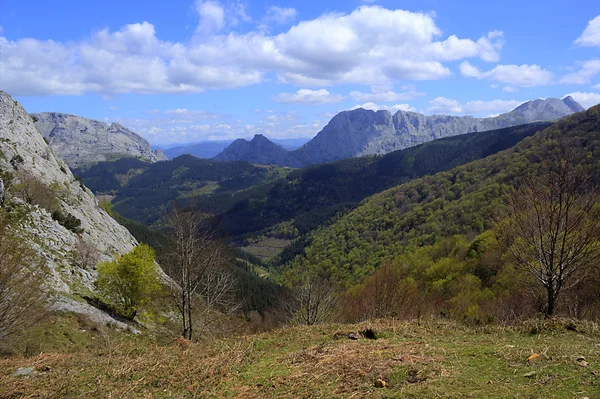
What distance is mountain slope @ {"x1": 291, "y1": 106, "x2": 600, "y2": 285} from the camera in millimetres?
80938

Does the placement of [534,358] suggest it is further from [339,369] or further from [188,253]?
[188,253]

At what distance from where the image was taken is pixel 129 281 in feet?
96.6

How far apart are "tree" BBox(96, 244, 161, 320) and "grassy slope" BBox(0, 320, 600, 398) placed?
21.2m

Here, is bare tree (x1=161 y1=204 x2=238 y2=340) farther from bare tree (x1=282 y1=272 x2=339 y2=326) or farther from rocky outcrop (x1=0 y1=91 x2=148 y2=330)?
rocky outcrop (x1=0 y1=91 x2=148 y2=330)

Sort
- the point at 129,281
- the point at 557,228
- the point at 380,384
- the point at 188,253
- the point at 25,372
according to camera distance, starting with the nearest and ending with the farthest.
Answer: the point at 380,384
the point at 25,372
the point at 557,228
the point at 188,253
the point at 129,281

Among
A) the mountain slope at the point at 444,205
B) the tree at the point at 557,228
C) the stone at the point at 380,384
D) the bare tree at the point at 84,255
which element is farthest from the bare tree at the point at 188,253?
the mountain slope at the point at 444,205

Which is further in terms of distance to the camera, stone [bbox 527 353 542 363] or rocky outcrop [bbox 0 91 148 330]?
rocky outcrop [bbox 0 91 148 330]

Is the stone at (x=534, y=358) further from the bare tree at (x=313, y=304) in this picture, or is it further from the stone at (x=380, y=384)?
the bare tree at (x=313, y=304)

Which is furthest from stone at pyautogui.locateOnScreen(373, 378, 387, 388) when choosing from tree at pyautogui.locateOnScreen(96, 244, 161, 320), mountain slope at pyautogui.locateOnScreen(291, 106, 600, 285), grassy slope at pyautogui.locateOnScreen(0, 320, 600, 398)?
mountain slope at pyautogui.locateOnScreen(291, 106, 600, 285)

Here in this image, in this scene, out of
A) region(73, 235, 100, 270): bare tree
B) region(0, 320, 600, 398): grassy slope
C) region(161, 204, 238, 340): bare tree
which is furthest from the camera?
region(73, 235, 100, 270): bare tree

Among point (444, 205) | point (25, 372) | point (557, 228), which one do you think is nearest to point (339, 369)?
point (25, 372)

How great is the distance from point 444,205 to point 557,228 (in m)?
99.6

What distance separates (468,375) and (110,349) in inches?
371

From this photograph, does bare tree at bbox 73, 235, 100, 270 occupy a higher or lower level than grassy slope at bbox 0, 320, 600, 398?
lower
